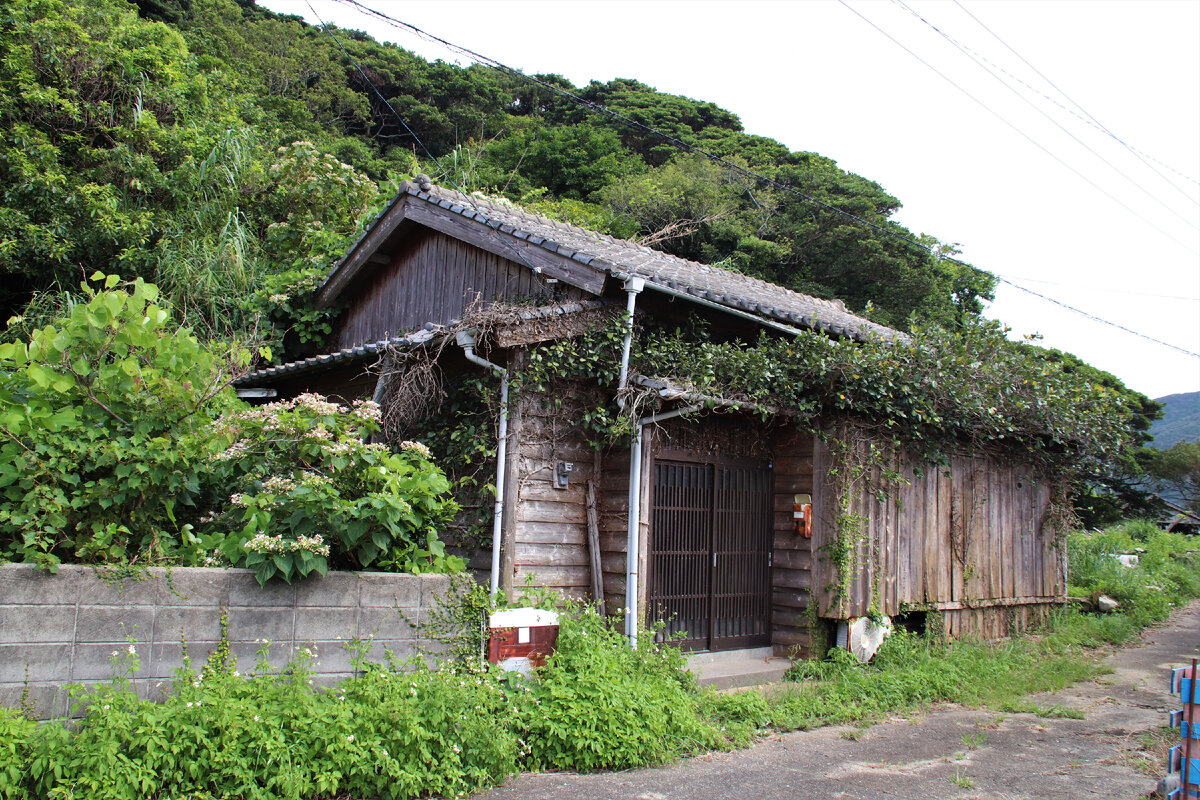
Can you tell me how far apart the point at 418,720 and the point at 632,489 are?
301 centimetres

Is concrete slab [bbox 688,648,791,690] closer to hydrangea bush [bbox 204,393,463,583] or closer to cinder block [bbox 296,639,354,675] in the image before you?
hydrangea bush [bbox 204,393,463,583]

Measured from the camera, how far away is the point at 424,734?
4.45 meters

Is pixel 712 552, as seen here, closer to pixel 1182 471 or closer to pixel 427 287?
pixel 427 287

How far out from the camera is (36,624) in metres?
4.07

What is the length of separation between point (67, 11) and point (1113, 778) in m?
17.6

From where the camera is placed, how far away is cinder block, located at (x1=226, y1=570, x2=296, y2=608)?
463 centimetres

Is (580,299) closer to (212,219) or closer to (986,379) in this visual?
(986,379)

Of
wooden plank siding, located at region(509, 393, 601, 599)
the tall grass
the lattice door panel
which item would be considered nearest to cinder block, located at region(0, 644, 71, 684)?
A: wooden plank siding, located at region(509, 393, 601, 599)

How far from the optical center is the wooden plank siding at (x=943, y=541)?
8.40 metres

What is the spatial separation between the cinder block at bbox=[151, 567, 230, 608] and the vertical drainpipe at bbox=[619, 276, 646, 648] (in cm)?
334

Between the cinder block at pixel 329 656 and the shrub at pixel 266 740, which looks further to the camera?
the cinder block at pixel 329 656

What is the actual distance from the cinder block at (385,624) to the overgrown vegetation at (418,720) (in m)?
0.13

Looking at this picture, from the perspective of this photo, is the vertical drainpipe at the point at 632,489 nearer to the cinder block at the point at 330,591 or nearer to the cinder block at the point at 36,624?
the cinder block at the point at 330,591

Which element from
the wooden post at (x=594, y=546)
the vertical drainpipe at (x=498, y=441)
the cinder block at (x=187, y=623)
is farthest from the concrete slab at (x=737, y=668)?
the cinder block at (x=187, y=623)
